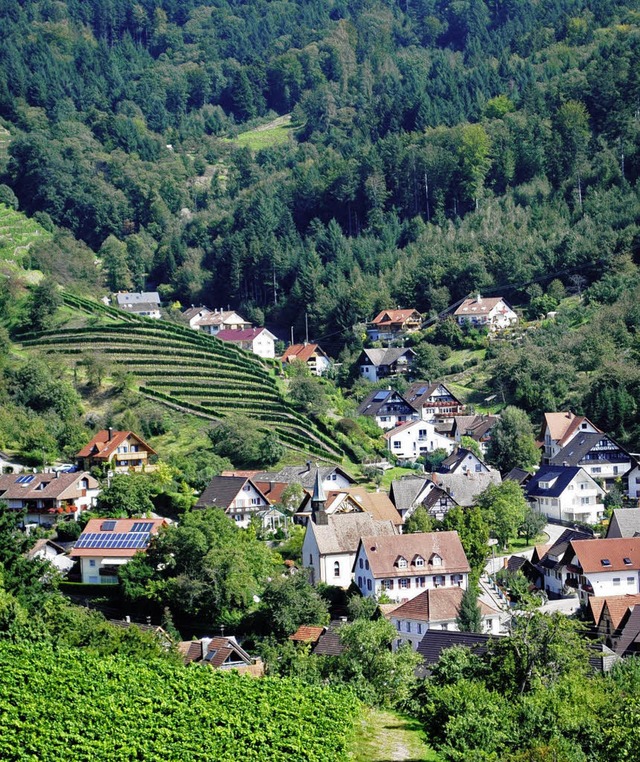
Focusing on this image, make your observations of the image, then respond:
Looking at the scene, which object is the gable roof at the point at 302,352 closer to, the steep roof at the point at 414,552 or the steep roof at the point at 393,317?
the steep roof at the point at 393,317

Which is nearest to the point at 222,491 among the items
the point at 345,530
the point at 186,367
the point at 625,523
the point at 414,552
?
the point at 345,530

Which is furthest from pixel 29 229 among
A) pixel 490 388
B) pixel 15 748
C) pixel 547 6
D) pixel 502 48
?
pixel 15 748

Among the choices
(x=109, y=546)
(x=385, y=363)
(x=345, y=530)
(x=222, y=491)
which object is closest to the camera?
(x=109, y=546)

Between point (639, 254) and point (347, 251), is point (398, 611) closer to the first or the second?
point (639, 254)

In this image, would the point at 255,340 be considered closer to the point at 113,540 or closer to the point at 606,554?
the point at 113,540

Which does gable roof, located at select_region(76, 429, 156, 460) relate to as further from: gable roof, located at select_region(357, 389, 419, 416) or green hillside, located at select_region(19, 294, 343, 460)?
gable roof, located at select_region(357, 389, 419, 416)

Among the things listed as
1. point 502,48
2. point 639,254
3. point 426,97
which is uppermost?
point 502,48
